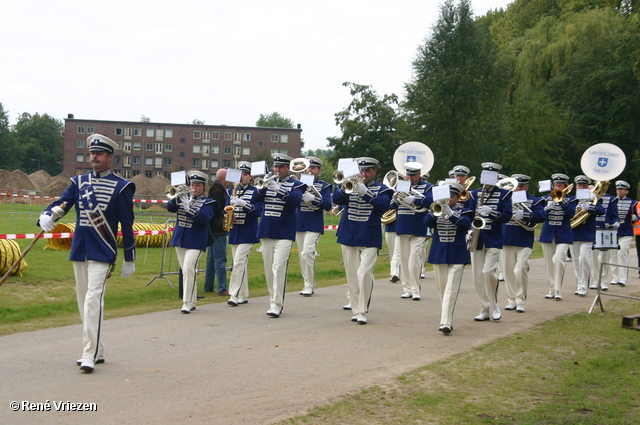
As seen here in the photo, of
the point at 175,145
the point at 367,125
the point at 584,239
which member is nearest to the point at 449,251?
the point at 584,239

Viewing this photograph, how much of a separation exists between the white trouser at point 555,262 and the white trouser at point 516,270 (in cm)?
191

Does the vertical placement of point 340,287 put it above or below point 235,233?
below

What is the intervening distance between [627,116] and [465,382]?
156ft

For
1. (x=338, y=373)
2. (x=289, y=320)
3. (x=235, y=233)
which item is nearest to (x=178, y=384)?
(x=338, y=373)

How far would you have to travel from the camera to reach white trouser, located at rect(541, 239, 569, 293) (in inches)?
555

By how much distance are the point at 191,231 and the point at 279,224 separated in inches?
54.8

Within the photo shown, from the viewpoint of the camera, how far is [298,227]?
1407 centimetres

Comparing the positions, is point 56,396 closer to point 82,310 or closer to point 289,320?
point 82,310

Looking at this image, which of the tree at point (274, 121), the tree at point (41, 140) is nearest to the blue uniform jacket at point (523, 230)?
the tree at point (41, 140)

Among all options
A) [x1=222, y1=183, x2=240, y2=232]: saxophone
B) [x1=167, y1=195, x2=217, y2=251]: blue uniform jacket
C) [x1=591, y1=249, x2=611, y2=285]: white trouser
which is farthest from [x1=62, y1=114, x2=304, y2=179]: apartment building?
[x1=167, y1=195, x2=217, y2=251]: blue uniform jacket

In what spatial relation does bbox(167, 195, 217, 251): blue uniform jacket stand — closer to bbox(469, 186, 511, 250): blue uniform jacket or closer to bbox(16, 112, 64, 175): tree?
bbox(469, 186, 511, 250): blue uniform jacket

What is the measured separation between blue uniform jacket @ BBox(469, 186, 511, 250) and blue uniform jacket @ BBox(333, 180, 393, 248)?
4.90 ft

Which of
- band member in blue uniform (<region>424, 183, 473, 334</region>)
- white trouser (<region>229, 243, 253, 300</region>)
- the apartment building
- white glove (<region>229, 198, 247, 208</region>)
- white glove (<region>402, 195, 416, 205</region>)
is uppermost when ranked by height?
the apartment building

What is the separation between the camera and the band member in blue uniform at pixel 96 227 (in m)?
7.52
